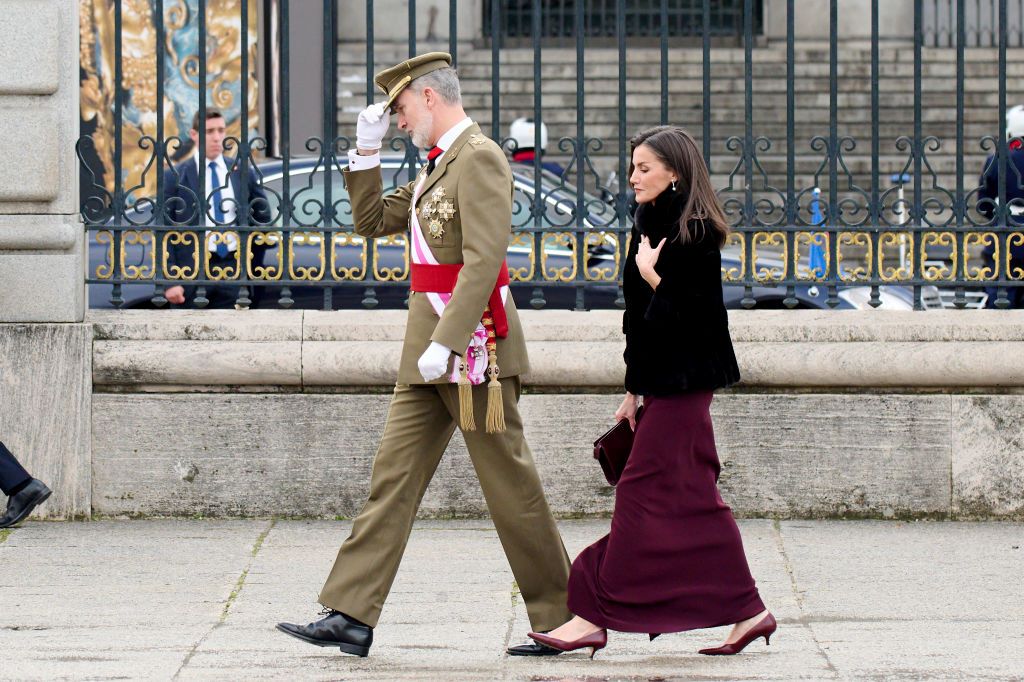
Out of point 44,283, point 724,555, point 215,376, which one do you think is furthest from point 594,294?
point 724,555

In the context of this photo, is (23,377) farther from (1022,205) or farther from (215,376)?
(1022,205)

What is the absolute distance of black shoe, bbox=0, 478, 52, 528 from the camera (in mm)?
6785

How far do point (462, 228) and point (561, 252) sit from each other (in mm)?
2414

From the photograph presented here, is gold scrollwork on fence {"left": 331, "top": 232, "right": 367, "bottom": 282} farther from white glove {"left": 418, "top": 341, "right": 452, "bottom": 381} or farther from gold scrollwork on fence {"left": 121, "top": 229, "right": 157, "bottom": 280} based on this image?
white glove {"left": 418, "top": 341, "right": 452, "bottom": 381}

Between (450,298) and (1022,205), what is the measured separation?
3317 mm

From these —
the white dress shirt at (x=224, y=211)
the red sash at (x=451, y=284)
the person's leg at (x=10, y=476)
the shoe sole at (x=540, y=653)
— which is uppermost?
the white dress shirt at (x=224, y=211)

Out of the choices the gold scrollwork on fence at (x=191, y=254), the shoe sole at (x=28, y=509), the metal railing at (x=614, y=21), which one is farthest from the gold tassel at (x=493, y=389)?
the metal railing at (x=614, y=21)

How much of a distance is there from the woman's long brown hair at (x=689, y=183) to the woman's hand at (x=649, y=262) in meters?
0.10

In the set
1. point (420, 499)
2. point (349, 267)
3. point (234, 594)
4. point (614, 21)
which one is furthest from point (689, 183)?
point (614, 21)

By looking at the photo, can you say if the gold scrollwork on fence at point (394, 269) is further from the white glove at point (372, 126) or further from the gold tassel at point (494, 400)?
the gold tassel at point (494, 400)

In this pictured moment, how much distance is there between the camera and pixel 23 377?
7.37m

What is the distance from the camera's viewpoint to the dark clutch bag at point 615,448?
5469mm

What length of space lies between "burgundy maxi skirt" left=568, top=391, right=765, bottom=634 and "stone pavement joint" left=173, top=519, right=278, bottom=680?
1208 millimetres

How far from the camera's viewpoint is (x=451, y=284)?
5.34 m
